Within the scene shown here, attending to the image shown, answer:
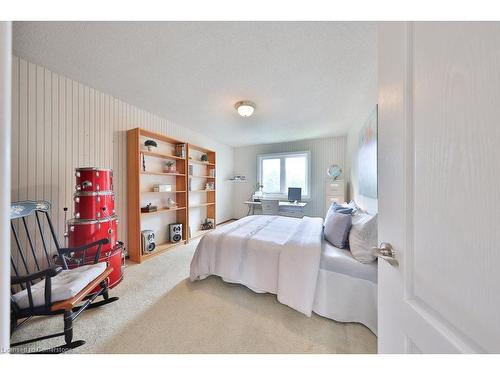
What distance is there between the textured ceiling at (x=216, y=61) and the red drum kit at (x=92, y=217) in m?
1.14

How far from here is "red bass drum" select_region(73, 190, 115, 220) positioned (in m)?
1.87

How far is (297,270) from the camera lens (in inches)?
63.6

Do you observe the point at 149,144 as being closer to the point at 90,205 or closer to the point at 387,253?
the point at 90,205

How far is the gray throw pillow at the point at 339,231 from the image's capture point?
1795 mm

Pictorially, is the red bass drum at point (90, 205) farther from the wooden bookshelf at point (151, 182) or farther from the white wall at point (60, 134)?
the wooden bookshelf at point (151, 182)

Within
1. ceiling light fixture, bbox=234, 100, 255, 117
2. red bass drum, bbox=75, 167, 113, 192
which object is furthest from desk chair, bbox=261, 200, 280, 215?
red bass drum, bbox=75, 167, 113, 192

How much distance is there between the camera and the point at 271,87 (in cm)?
220

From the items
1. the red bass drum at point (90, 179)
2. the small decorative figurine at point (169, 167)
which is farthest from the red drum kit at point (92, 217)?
the small decorative figurine at point (169, 167)

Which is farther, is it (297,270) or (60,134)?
(60,134)

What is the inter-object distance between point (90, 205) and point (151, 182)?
1.30m

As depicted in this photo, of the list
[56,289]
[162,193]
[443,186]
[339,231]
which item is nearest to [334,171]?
[339,231]

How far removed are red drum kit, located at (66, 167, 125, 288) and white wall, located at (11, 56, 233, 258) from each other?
1.40 ft
